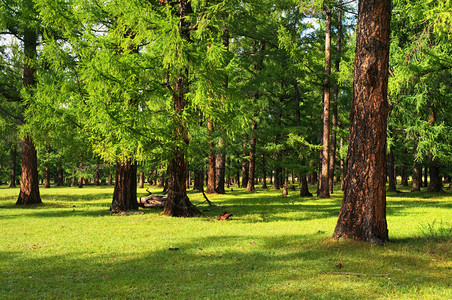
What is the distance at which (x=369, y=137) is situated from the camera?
7.61 meters

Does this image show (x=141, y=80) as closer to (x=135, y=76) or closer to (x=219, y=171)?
(x=135, y=76)

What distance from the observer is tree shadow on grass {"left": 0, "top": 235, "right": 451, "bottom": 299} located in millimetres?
4711

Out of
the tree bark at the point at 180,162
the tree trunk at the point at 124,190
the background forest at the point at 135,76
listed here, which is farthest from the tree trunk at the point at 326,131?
the tree trunk at the point at 124,190

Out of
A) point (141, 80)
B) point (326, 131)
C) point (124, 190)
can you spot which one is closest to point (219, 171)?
point (326, 131)

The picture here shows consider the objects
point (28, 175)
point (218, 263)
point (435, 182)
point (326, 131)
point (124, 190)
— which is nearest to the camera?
point (218, 263)

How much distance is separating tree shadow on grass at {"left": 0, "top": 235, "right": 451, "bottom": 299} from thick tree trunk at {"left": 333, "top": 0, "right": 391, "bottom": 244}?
1.90ft

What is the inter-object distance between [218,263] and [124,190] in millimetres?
9913

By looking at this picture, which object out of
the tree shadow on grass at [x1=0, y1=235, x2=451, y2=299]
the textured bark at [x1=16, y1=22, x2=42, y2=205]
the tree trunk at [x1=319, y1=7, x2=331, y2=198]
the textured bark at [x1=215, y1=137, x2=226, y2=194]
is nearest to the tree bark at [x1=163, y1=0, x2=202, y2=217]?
the tree shadow on grass at [x1=0, y1=235, x2=451, y2=299]

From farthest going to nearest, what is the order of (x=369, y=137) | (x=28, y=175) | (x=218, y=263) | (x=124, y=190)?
(x=28, y=175), (x=124, y=190), (x=369, y=137), (x=218, y=263)

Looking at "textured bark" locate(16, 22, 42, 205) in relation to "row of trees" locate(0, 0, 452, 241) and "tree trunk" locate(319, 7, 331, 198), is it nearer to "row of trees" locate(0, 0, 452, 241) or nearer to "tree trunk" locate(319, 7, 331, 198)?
"row of trees" locate(0, 0, 452, 241)

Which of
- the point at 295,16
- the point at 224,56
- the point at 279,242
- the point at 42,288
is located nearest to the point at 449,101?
the point at 295,16

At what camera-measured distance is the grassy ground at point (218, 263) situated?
4746mm

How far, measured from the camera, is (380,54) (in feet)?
25.3

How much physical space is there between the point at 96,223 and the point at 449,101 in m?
24.3
